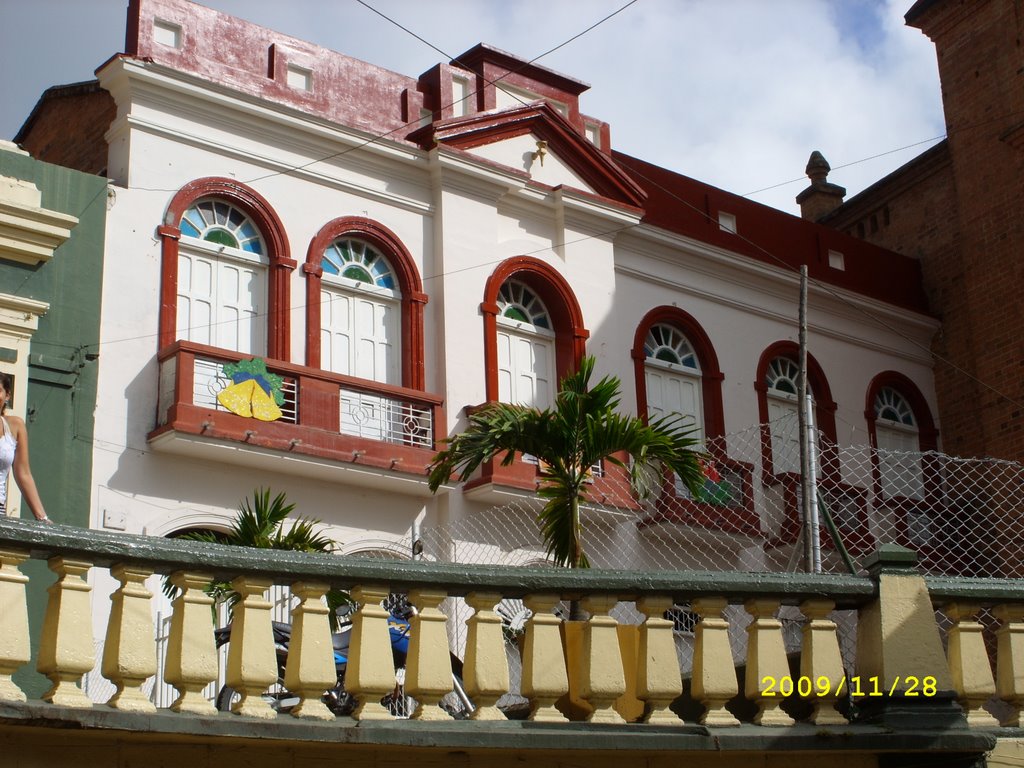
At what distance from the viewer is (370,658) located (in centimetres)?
661

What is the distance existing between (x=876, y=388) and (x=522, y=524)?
7.37 m

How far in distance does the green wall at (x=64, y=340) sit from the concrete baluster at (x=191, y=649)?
798 cm

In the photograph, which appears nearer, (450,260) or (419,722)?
(419,722)

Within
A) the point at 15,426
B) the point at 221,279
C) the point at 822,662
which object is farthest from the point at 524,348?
the point at 822,662

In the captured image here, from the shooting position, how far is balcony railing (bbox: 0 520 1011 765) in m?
6.16

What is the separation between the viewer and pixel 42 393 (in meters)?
14.5

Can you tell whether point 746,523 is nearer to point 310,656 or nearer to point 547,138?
point 547,138

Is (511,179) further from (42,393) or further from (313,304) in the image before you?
(42,393)

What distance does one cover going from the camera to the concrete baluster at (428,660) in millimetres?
6691

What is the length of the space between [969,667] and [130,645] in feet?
12.9

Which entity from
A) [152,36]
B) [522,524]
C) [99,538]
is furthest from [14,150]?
[99,538]

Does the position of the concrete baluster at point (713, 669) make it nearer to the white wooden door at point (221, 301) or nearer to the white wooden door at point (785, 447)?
the white wooden door at point (221, 301)

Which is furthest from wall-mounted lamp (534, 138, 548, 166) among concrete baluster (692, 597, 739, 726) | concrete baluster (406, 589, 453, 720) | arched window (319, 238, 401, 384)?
concrete baluster (406, 589, 453, 720)

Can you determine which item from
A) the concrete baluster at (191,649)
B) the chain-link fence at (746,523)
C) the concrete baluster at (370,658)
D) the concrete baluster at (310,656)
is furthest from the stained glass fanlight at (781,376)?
the concrete baluster at (191,649)
